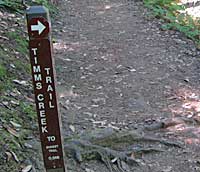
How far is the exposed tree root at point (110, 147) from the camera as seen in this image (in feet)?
16.9

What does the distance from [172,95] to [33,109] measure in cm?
247

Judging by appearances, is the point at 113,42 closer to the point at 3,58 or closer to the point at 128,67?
the point at 128,67

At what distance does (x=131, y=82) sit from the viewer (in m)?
7.88

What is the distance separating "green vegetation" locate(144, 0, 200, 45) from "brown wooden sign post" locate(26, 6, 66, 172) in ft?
26.3

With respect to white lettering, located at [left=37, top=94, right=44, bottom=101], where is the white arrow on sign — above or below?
above

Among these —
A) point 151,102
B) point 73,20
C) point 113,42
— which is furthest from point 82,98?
point 73,20

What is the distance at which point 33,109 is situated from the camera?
19.1 ft

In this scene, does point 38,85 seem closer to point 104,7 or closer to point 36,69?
point 36,69

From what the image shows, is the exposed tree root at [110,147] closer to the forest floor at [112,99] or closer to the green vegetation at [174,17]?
the forest floor at [112,99]

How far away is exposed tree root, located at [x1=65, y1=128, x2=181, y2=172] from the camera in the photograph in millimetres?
5156

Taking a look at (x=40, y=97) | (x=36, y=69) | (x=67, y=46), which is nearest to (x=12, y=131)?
(x=40, y=97)

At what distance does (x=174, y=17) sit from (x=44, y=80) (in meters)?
10.5

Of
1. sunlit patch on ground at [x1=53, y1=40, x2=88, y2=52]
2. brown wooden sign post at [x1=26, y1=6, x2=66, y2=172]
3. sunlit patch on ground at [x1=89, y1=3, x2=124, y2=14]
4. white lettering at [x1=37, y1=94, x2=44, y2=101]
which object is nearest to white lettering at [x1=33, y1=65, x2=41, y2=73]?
brown wooden sign post at [x1=26, y1=6, x2=66, y2=172]

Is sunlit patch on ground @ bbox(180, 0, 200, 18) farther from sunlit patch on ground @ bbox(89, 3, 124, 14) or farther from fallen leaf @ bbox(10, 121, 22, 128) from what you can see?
fallen leaf @ bbox(10, 121, 22, 128)
